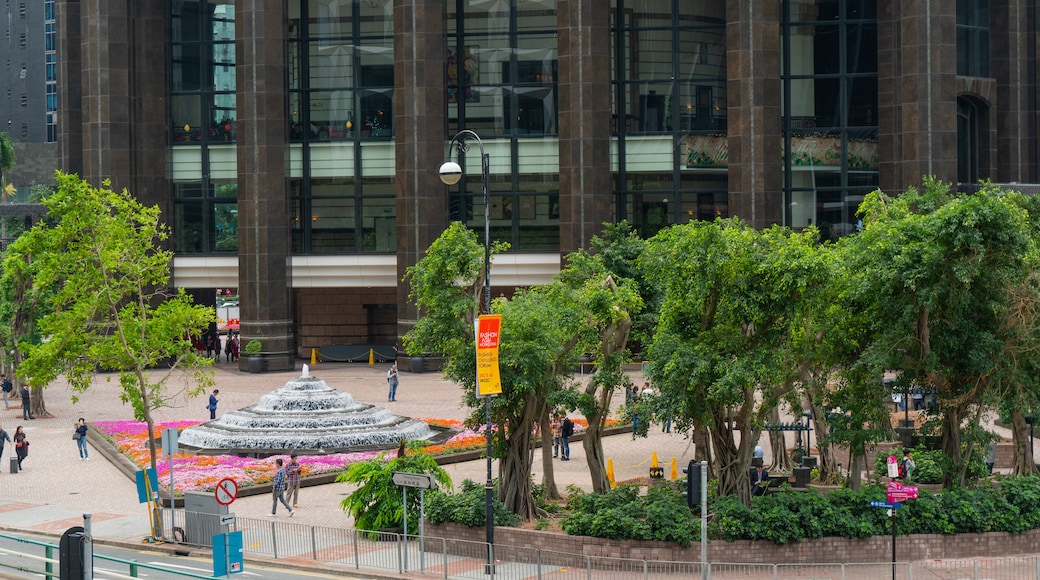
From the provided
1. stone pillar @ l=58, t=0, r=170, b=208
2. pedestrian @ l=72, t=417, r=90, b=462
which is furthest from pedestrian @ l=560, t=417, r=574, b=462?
stone pillar @ l=58, t=0, r=170, b=208

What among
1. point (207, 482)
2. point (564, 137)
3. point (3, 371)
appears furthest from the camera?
point (564, 137)

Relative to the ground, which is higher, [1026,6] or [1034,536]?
[1026,6]

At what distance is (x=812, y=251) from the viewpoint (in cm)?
3334

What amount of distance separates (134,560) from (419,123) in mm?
45812

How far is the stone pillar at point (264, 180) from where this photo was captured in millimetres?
77562

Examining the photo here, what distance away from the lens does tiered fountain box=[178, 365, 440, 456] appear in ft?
158

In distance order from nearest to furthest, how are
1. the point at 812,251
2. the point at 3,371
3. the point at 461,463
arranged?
the point at 812,251
the point at 461,463
the point at 3,371

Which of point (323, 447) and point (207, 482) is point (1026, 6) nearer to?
point (323, 447)

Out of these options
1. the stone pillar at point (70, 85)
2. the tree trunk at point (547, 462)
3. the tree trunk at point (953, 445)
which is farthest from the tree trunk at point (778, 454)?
the stone pillar at point (70, 85)

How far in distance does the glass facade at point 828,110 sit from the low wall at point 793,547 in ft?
151

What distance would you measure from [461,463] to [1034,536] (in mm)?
19436

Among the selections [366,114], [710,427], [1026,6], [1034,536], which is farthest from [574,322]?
[1026,6]

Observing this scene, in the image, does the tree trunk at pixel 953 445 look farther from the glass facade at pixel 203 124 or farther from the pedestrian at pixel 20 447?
the glass facade at pixel 203 124

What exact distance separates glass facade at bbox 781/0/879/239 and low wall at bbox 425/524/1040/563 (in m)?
46.1
